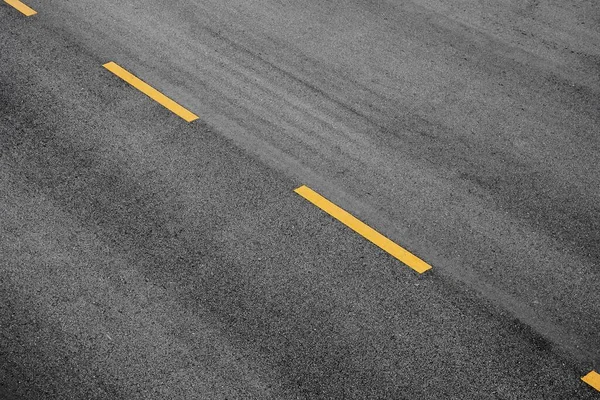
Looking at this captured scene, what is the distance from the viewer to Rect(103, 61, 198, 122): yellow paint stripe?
29.5ft

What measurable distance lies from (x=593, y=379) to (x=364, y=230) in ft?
7.73

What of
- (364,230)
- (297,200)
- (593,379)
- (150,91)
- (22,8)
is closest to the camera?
(593,379)

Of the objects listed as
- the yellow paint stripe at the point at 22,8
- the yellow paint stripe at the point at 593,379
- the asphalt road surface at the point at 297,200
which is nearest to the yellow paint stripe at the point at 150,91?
the asphalt road surface at the point at 297,200

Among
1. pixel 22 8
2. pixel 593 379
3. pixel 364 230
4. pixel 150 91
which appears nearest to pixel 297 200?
pixel 364 230

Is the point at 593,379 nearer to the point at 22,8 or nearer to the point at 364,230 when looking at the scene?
the point at 364,230

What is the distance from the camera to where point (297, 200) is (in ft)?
25.9

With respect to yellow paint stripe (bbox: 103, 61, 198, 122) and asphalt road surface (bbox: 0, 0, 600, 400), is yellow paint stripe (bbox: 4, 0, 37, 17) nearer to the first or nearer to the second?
asphalt road surface (bbox: 0, 0, 600, 400)

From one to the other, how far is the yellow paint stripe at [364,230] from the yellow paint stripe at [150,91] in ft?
5.81

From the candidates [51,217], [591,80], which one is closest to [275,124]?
[51,217]

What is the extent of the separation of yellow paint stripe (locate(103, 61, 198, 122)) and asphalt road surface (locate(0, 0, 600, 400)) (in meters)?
0.09

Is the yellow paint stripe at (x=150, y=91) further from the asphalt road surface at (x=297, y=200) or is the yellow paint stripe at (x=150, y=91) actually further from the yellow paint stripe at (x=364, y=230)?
the yellow paint stripe at (x=364, y=230)

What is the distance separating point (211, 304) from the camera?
6.80 metres

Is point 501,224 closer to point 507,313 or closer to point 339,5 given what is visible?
point 507,313

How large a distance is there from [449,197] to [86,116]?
3.96 metres
